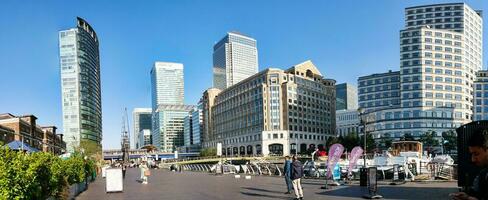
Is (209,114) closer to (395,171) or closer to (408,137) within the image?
(408,137)

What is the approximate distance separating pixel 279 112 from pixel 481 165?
14395cm

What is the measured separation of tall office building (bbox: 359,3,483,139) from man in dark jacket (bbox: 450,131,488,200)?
155 metres

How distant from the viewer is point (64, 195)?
15.9m

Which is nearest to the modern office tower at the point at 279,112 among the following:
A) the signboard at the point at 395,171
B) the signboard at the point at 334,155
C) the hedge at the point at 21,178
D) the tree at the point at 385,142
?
the tree at the point at 385,142

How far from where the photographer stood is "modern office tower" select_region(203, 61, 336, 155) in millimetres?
146250

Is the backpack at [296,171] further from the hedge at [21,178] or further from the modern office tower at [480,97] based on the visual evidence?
the modern office tower at [480,97]

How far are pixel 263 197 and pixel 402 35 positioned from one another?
506 feet

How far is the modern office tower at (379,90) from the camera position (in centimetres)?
16788

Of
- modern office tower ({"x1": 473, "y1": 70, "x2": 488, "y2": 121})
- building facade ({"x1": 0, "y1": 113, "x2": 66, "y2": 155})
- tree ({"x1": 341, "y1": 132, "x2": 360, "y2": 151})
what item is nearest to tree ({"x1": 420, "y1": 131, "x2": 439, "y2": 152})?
tree ({"x1": 341, "y1": 132, "x2": 360, "y2": 151})

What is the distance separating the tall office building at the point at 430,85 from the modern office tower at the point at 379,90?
33.2 ft

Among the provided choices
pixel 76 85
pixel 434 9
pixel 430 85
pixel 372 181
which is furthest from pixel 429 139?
pixel 76 85

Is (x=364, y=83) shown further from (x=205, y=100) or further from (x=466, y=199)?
(x=466, y=199)

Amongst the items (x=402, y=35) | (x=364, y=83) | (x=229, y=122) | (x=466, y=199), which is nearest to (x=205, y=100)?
(x=229, y=122)

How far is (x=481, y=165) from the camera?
163 inches
